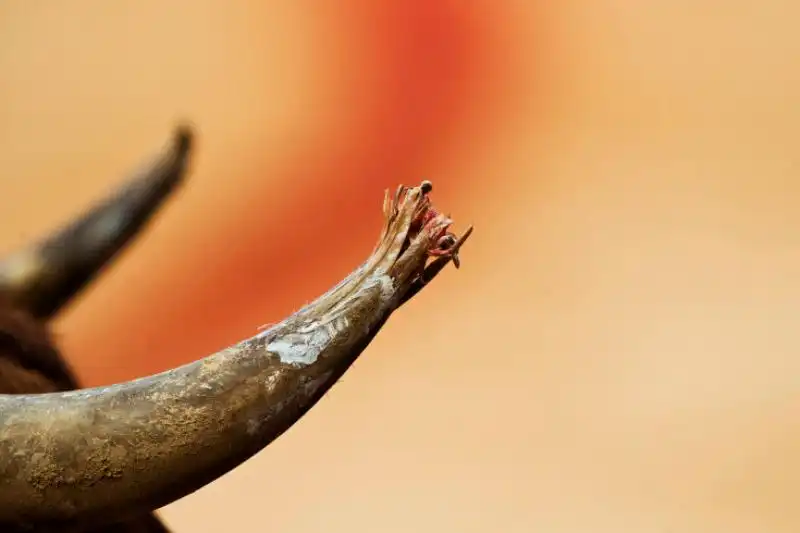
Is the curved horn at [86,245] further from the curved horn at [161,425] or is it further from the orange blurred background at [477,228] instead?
the curved horn at [161,425]

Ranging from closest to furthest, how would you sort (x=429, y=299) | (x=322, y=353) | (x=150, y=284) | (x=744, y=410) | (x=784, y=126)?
(x=322, y=353)
(x=744, y=410)
(x=784, y=126)
(x=429, y=299)
(x=150, y=284)

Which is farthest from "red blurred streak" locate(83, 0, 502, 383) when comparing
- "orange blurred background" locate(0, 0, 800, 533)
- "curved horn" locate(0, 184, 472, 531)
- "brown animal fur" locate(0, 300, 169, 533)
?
"curved horn" locate(0, 184, 472, 531)

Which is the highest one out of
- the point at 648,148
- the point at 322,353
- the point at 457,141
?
the point at 648,148

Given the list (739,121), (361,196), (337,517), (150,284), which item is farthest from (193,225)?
(739,121)

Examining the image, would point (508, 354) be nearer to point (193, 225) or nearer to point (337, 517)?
point (337, 517)

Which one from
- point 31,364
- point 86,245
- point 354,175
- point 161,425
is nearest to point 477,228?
point 354,175
